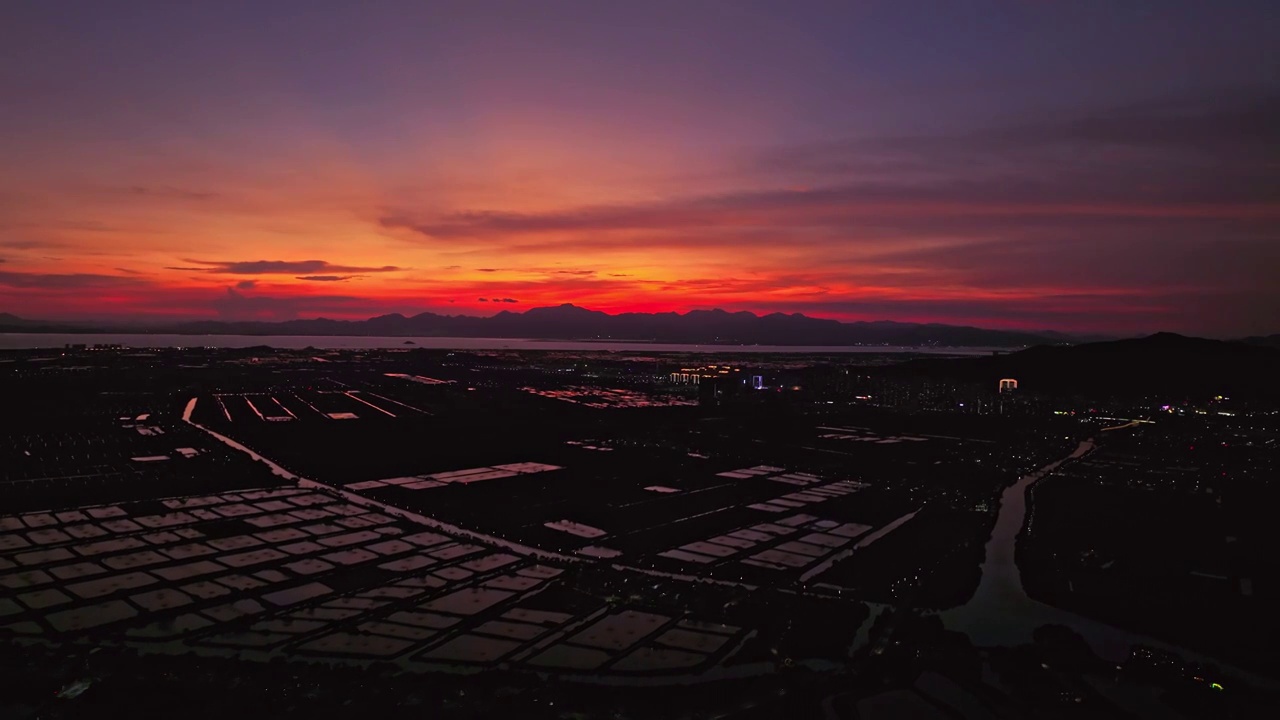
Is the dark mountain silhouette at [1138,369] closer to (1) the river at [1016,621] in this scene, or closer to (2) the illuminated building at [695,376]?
(2) the illuminated building at [695,376]

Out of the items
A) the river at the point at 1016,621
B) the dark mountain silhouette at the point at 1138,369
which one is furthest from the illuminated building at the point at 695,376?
the river at the point at 1016,621

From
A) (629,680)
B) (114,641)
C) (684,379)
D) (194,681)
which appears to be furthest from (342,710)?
(684,379)

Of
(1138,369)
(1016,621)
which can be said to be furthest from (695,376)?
(1016,621)

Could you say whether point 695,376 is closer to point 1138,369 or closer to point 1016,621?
point 1138,369

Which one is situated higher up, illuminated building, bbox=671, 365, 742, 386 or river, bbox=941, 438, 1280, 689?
illuminated building, bbox=671, 365, 742, 386

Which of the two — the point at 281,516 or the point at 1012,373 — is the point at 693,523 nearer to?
the point at 281,516

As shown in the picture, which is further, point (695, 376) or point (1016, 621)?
point (695, 376)

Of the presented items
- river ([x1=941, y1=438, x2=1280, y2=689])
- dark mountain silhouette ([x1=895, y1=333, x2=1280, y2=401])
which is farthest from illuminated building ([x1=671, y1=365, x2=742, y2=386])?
river ([x1=941, y1=438, x2=1280, y2=689])

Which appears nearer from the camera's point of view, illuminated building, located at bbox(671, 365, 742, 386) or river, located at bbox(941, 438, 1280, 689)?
river, located at bbox(941, 438, 1280, 689)

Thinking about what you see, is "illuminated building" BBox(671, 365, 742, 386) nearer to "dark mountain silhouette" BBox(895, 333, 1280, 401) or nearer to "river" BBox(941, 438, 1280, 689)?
"dark mountain silhouette" BBox(895, 333, 1280, 401)
